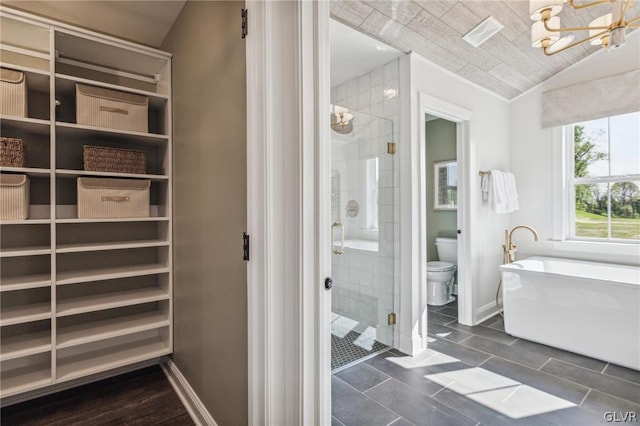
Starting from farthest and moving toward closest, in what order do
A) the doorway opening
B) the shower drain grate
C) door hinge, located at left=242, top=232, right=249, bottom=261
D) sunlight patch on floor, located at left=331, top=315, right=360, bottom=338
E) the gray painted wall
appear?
the doorway opening < sunlight patch on floor, located at left=331, top=315, right=360, bottom=338 < the shower drain grate < the gray painted wall < door hinge, located at left=242, top=232, right=249, bottom=261

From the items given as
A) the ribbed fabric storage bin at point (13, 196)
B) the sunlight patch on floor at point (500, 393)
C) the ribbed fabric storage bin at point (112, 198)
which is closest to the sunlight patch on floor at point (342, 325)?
the sunlight patch on floor at point (500, 393)

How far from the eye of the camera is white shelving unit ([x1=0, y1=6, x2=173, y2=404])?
1.79 meters

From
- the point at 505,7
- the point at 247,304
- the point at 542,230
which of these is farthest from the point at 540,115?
Answer: the point at 247,304

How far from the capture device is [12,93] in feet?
5.64

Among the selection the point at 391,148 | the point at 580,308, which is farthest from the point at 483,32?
the point at 580,308

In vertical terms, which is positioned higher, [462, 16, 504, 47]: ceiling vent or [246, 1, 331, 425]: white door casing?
[462, 16, 504, 47]: ceiling vent

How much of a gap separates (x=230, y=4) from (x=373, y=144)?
1.64 meters

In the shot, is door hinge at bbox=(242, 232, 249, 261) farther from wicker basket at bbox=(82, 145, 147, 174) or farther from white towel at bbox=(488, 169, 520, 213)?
white towel at bbox=(488, 169, 520, 213)

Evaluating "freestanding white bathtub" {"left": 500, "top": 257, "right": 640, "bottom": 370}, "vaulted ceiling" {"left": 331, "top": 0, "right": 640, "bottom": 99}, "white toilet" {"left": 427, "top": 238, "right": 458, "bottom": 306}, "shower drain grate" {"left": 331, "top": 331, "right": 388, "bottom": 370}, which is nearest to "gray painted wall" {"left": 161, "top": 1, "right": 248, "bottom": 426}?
"vaulted ceiling" {"left": 331, "top": 0, "right": 640, "bottom": 99}

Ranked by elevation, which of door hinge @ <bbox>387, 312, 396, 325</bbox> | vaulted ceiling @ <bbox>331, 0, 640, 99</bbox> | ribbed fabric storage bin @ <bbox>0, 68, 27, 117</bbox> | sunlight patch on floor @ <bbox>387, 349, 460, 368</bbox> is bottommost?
sunlight patch on floor @ <bbox>387, 349, 460, 368</bbox>

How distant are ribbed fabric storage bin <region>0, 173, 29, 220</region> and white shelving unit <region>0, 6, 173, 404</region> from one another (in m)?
0.04

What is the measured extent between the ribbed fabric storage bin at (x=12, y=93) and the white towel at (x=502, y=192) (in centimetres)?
371

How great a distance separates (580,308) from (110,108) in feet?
12.2

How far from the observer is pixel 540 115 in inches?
136
